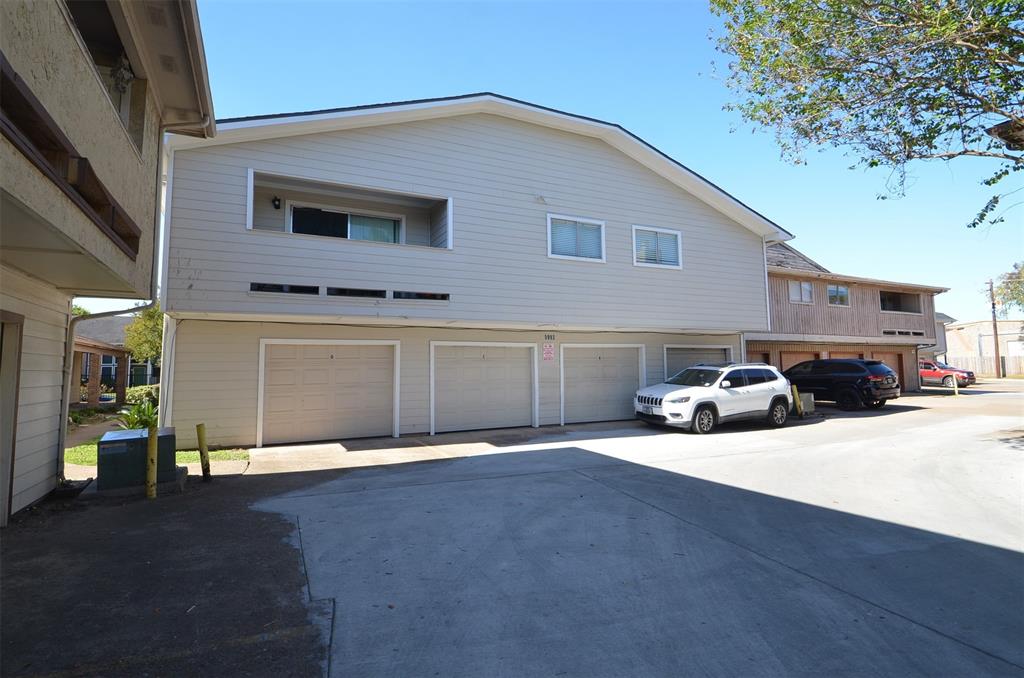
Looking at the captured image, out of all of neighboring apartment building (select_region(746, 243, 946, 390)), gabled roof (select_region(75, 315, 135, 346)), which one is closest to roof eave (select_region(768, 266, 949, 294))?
neighboring apartment building (select_region(746, 243, 946, 390))

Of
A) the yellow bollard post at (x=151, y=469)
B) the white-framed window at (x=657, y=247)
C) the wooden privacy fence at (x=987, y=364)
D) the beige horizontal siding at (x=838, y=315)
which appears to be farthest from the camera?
the wooden privacy fence at (x=987, y=364)

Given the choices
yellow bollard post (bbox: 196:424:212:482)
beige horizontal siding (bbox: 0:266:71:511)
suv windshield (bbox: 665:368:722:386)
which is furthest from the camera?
suv windshield (bbox: 665:368:722:386)

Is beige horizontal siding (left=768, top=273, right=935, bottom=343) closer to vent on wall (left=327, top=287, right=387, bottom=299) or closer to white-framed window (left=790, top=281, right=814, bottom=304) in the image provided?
white-framed window (left=790, top=281, right=814, bottom=304)

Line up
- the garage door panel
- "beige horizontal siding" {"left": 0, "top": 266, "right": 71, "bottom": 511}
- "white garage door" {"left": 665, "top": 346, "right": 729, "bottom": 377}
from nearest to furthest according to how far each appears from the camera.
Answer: "beige horizontal siding" {"left": 0, "top": 266, "right": 71, "bottom": 511} < "white garage door" {"left": 665, "top": 346, "right": 729, "bottom": 377} < the garage door panel

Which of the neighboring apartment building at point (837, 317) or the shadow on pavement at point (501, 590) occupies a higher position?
the neighboring apartment building at point (837, 317)

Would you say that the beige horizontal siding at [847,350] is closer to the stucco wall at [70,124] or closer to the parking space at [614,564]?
the parking space at [614,564]

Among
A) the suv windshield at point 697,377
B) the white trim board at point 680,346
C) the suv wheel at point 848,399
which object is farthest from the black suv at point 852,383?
the suv windshield at point 697,377

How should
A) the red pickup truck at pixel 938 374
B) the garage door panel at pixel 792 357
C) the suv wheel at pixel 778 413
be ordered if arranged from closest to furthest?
the suv wheel at pixel 778 413 → the garage door panel at pixel 792 357 → the red pickup truck at pixel 938 374

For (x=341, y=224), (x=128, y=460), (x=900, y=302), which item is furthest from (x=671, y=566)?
(x=900, y=302)

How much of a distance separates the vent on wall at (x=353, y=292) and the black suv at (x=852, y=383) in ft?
56.1

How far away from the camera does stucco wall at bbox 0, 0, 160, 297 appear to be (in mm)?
3277

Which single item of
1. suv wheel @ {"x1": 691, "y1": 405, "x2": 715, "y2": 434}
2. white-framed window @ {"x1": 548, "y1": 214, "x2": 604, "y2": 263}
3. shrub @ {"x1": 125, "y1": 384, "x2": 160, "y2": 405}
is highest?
white-framed window @ {"x1": 548, "y1": 214, "x2": 604, "y2": 263}

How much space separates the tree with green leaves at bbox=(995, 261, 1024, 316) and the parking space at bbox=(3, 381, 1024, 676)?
44617 mm

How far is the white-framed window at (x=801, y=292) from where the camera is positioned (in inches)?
863
